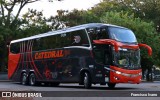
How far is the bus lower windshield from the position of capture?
2270 cm

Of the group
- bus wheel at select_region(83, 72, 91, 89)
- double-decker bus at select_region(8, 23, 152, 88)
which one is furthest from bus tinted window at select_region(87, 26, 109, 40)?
bus wheel at select_region(83, 72, 91, 89)

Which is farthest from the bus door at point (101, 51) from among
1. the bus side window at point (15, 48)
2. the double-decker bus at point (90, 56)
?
the bus side window at point (15, 48)

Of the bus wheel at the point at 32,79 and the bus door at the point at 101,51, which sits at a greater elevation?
the bus door at the point at 101,51

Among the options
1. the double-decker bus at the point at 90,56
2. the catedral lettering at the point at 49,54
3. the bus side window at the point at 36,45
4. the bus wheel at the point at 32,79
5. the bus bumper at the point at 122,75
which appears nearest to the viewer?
the bus bumper at the point at 122,75

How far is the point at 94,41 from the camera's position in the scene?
23125 mm

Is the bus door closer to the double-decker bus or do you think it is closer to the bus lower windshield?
the double-decker bus

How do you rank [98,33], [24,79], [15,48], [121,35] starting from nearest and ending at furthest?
[98,33], [121,35], [24,79], [15,48]

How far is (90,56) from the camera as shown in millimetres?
23375

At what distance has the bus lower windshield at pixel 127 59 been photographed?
22702 mm

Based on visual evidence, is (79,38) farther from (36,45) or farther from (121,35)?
(36,45)

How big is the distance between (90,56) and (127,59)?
2.19 meters

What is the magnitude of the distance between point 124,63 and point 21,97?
1135 centimetres

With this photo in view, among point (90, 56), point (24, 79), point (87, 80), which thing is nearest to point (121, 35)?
point (90, 56)

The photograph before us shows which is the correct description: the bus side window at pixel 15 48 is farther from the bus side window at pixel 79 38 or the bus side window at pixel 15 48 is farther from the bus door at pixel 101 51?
the bus door at pixel 101 51
